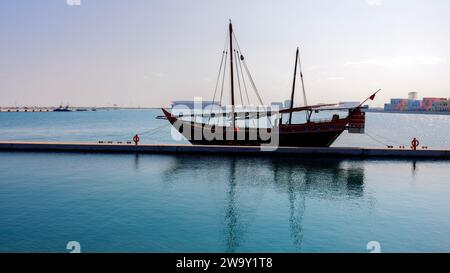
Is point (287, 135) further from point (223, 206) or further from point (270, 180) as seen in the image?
point (223, 206)

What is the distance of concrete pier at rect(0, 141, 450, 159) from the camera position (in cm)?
2305

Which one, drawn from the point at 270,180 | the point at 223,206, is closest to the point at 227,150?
the point at 270,180

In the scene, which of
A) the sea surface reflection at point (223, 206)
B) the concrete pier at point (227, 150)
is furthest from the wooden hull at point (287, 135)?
the sea surface reflection at point (223, 206)

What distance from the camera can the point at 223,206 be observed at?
496 inches

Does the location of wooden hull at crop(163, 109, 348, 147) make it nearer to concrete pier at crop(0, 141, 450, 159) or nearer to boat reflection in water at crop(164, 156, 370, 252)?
concrete pier at crop(0, 141, 450, 159)

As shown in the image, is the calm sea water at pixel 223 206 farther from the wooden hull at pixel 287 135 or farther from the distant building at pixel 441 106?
the distant building at pixel 441 106

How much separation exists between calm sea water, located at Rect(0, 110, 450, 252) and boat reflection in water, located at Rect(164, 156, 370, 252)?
2.3 inches

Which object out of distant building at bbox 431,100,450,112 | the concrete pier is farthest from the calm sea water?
distant building at bbox 431,100,450,112

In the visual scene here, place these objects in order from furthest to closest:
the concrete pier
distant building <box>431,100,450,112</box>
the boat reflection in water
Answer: distant building <box>431,100,450,112</box> → the concrete pier → the boat reflection in water

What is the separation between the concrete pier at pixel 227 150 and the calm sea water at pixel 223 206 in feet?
7.46

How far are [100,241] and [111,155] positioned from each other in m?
15.6

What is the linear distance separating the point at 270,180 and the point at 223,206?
5016mm
